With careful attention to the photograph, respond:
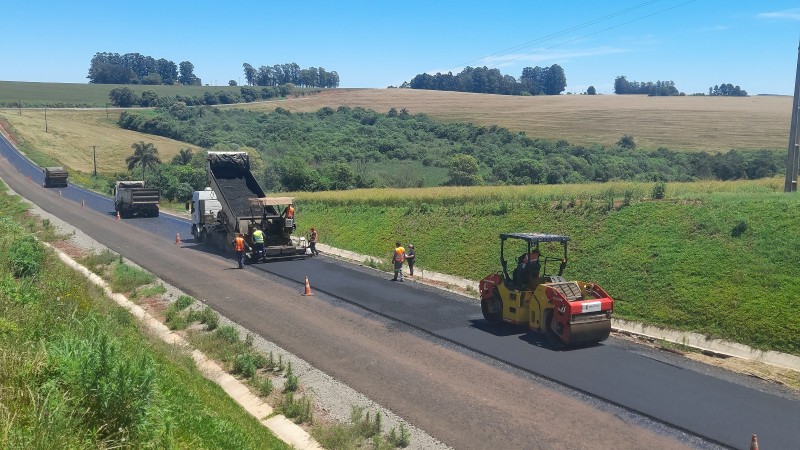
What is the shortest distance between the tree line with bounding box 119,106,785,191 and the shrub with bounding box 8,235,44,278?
113 feet

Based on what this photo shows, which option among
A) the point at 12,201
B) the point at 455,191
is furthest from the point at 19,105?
the point at 455,191

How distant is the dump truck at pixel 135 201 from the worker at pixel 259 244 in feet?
56.8

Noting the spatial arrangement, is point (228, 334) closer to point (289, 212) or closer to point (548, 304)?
point (548, 304)

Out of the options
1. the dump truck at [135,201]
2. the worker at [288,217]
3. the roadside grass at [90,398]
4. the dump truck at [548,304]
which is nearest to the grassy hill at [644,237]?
the dump truck at [548,304]

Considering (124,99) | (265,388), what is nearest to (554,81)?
(124,99)

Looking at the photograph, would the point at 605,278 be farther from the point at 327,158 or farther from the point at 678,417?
the point at 327,158

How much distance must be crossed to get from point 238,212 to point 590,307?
17.6 m

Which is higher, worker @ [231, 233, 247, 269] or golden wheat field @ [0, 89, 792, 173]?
golden wheat field @ [0, 89, 792, 173]

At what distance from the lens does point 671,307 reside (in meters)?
16.3

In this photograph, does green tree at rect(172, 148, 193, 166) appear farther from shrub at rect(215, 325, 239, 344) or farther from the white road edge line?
shrub at rect(215, 325, 239, 344)

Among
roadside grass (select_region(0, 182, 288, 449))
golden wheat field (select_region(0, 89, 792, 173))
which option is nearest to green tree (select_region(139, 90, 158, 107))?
golden wheat field (select_region(0, 89, 792, 173))

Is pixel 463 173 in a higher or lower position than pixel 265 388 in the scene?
higher

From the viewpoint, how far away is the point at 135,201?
39656 millimetres

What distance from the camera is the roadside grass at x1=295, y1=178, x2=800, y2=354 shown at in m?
15.3
